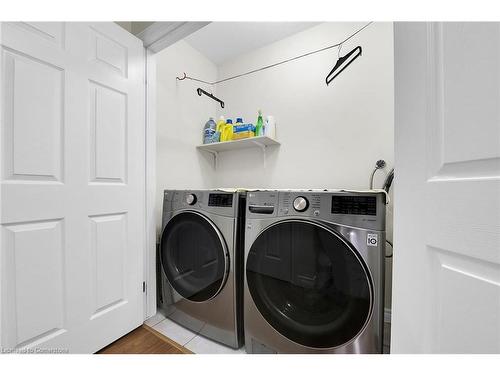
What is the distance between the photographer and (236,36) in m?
1.79

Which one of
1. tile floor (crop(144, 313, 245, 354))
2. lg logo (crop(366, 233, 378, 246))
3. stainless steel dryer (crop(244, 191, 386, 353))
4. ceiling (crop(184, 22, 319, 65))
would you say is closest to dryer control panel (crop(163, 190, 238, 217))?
stainless steel dryer (crop(244, 191, 386, 353))

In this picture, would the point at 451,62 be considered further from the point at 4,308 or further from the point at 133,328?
the point at 133,328

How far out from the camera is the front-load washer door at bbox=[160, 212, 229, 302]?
1151mm

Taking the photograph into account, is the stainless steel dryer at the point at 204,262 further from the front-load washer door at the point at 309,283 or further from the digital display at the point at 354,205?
the digital display at the point at 354,205

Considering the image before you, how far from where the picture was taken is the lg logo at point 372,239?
0.80 m

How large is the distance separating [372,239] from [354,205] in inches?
6.0

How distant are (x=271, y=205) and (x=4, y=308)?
1196 mm

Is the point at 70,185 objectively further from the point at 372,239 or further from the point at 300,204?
the point at 372,239

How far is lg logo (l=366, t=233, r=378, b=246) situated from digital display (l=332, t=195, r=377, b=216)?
86mm

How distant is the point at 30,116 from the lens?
84 centimetres

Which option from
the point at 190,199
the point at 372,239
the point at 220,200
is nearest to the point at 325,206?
the point at 372,239

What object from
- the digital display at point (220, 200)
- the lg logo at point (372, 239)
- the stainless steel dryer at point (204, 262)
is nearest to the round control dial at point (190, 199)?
the stainless steel dryer at point (204, 262)

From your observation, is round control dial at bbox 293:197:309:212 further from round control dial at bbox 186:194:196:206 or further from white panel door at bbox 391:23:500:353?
round control dial at bbox 186:194:196:206
